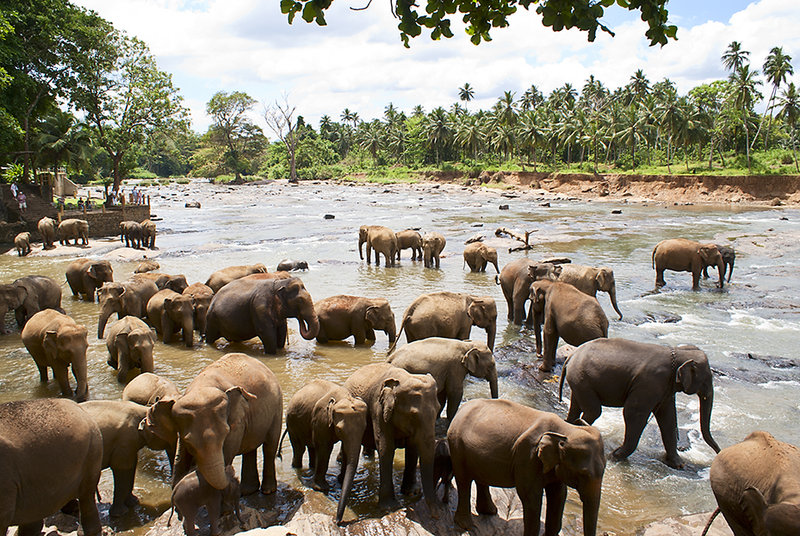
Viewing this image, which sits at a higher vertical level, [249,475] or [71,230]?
[71,230]

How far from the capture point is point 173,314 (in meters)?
11.2

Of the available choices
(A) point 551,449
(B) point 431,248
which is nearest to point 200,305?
(A) point 551,449

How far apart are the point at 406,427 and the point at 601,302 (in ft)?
37.3

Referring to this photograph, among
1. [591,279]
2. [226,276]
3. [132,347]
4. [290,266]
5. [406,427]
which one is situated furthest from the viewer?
[290,266]

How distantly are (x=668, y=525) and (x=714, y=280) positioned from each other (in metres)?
15.0

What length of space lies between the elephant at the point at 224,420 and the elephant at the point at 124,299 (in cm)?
647

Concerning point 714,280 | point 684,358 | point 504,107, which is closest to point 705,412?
point 684,358

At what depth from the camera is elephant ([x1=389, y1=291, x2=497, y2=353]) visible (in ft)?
32.0

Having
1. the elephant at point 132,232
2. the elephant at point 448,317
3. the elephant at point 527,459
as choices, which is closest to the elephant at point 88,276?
the elephant at point 448,317

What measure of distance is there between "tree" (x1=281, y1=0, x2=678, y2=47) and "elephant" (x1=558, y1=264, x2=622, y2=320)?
31.6 ft

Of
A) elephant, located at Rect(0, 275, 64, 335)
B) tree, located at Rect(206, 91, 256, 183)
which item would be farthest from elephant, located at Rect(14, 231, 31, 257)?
tree, located at Rect(206, 91, 256, 183)

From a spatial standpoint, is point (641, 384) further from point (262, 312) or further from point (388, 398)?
point (262, 312)

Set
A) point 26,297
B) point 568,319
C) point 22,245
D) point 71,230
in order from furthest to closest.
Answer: point 71,230
point 22,245
point 26,297
point 568,319

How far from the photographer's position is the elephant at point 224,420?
465 cm
